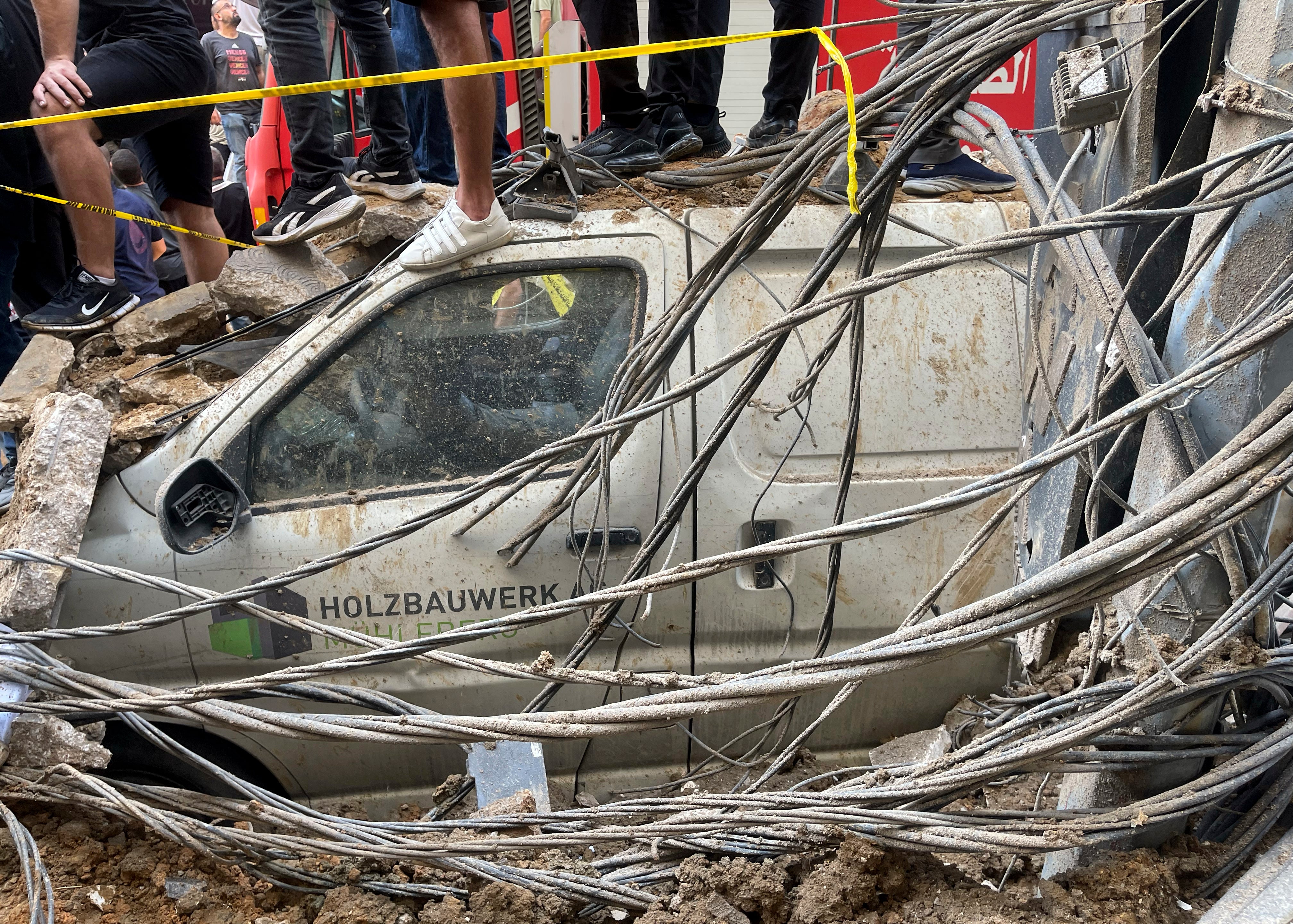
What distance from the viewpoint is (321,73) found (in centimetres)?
439

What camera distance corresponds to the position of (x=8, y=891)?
200cm

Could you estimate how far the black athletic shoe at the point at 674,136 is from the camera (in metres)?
3.51

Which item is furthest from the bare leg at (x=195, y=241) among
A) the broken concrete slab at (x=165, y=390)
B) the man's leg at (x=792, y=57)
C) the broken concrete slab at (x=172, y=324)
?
the man's leg at (x=792, y=57)

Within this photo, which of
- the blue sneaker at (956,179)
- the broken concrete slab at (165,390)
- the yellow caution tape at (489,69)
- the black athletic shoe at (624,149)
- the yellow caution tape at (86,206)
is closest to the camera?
the yellow caution tape at (489,69)

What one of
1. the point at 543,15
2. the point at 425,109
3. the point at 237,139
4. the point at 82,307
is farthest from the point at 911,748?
the point at 237,139

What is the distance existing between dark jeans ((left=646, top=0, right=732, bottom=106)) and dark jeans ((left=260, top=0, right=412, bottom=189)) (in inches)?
44.4

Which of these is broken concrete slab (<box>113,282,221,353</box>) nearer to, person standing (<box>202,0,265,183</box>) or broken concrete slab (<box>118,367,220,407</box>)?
broken concrete slab (<box>118,367,220,407</box>)

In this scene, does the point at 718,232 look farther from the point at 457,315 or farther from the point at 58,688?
the point at 58,688

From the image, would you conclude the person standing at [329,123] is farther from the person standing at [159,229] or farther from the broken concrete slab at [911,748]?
the broken concrete slab at [911,748]

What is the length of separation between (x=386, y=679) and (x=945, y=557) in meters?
1.60

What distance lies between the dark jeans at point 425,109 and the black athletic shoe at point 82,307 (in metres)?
1.62

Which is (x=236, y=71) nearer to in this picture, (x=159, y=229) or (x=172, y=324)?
(x=159, y=229)

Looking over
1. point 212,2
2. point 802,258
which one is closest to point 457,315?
point 802,258

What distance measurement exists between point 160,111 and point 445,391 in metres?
2.01
